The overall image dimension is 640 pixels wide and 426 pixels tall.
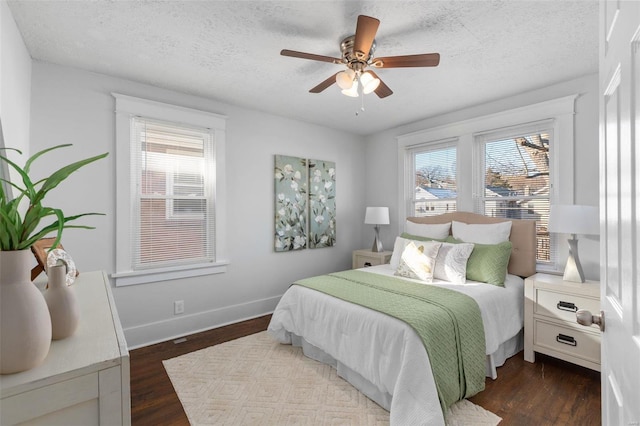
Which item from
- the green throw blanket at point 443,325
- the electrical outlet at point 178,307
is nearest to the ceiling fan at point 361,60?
the green throw blanket at point 443,325

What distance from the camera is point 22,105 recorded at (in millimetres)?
2148

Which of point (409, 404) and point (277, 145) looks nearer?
point (409, 404)

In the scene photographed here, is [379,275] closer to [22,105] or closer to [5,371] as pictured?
[5,371]

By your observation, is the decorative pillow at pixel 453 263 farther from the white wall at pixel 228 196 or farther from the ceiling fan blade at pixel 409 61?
the white wall at pixel 228 196

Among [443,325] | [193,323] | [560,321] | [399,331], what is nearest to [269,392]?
[399,331]

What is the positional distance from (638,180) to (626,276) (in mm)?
252

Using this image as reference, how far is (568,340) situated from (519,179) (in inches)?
63.4

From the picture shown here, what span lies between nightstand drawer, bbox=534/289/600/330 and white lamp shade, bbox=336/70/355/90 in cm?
232

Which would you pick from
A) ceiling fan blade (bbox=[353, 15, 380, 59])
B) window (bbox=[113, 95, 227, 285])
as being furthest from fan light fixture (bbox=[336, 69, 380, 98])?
window (bbox=[113, 95, 227, 285])

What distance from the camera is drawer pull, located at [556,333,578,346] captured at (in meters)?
2.34

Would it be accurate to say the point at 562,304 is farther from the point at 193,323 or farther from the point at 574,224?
the point at 193,323

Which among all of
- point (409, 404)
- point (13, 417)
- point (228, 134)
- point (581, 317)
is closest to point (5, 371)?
point (13, 417)

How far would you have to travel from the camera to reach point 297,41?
213 cm

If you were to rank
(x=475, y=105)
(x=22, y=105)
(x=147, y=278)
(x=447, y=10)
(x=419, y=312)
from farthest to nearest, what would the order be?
(x=475, y=105) → (x=147, y=278) → (x=22, y=105) → (x=419, y=312) → (x=447, y=10)
